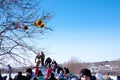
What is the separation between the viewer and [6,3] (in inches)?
497

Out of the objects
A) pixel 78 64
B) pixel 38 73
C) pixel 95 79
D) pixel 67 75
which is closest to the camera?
pixel 95 79

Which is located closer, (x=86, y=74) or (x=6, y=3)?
(x=86, y=74)

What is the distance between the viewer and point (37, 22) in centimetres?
1165

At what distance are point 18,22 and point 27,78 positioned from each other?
7.04ft

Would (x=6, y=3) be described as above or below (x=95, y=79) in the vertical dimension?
above

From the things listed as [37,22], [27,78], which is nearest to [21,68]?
[27,78]

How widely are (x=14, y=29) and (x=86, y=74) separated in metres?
7.47

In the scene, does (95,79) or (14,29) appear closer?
(14,29)

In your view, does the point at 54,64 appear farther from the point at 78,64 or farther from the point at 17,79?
the point at 78,64

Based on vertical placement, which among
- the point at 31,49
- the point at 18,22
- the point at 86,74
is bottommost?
the point at 86,74

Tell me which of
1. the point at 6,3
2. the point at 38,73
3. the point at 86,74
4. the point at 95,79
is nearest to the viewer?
the point at 86,74

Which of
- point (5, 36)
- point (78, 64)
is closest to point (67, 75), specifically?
point (5, 36)

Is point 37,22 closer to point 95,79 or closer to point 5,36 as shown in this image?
point 5,36

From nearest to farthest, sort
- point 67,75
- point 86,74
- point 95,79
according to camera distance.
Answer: point 86,74 → point 95,79 → point 67,75
